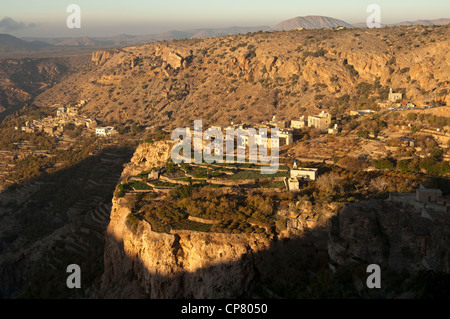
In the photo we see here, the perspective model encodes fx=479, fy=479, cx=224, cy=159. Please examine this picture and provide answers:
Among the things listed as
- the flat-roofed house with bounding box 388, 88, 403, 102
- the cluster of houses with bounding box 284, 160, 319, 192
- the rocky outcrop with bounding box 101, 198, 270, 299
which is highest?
the flat-roofed house with bounding box 388, 88, 403, 102

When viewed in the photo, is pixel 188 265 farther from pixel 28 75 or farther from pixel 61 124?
pixel 28 75

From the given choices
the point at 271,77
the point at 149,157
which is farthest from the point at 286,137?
the point at 271,77

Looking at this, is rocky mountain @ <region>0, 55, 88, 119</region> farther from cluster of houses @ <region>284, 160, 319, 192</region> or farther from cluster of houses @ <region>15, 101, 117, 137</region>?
cluster of houses @ <region>284, 160, 319, 192</region>

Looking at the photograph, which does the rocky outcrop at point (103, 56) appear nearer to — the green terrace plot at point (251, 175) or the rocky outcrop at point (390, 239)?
the green terrace plot at point (251, 175)

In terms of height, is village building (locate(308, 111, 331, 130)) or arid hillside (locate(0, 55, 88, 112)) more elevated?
arid hillside (locate(0, 55, 88, 112))

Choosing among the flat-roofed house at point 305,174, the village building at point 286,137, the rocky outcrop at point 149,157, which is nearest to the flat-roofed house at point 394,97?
the village building at point 286,137

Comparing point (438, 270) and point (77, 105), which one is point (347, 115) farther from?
point (77, 105)

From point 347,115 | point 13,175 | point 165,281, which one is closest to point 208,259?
point 165,281

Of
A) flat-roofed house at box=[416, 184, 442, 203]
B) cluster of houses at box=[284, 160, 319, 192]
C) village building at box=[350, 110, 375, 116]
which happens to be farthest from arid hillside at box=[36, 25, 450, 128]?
flat-roofed house at box=[416, 184, 442, 203]
